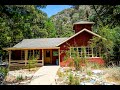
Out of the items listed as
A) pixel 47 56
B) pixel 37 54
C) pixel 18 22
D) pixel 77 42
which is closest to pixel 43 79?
pixel 18 22

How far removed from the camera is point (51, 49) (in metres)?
16.8

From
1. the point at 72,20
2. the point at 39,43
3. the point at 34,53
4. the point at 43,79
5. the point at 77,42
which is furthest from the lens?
the point at 72,20

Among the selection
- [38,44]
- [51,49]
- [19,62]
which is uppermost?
[38,44]

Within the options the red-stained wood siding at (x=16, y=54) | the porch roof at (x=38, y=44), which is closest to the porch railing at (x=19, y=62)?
the red-stained wood siding at (x=16, y=54)

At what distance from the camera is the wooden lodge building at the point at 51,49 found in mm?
15297

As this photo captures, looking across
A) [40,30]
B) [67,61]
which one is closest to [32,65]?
[67,61]

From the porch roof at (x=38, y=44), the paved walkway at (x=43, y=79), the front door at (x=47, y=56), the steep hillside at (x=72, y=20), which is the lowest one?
the paved walkway at (x=43, y=79)

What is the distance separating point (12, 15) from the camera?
12.0 metres

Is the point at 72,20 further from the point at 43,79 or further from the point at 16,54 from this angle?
the point at 43,79

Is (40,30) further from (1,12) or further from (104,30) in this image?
(1,12)

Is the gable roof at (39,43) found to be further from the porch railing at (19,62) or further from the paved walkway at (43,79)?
the paved walkway at (43,79)

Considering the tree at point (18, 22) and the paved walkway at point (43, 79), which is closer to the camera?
the paved walkway at point (43, 79)

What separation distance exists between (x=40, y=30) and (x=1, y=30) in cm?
799

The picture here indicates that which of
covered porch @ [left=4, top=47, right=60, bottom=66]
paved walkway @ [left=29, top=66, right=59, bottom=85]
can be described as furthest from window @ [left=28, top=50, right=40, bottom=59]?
paved walkway @ [left=29, top=66, right=59, bottom=85]
